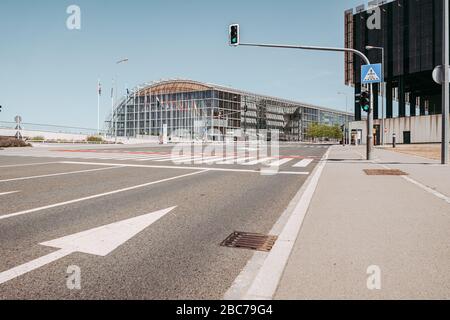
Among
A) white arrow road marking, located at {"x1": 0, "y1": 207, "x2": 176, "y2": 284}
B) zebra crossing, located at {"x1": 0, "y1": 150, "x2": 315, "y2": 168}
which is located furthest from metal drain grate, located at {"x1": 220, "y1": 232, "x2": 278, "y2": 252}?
zebra crossing, located at {"x1": 0, "y1": 150, "x2": 315, "y2": 168}

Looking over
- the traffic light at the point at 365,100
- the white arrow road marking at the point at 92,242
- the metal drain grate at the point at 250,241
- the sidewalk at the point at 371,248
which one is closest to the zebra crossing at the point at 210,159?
Answer: the traffic light at the point at 365,100

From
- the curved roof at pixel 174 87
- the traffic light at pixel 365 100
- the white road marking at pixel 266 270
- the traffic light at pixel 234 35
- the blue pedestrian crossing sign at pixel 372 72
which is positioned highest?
the curved roof at pixel 174 87

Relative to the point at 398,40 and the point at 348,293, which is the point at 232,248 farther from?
the point at 398,40

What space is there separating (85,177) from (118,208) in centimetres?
490

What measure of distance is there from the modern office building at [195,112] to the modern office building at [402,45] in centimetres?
3902

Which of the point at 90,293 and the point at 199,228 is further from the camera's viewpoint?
the point at 199,228

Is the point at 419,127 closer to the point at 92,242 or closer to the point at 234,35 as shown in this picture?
the point at 234,35

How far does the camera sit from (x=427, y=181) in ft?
29.4

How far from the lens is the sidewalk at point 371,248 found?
2.65 m

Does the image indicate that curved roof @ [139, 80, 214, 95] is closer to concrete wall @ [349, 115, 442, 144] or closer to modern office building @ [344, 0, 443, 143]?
modern office building @ [344, 0, 443, 143]

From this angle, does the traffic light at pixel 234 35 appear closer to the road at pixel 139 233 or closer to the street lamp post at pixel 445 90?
the street lamp post at pixel 445 90

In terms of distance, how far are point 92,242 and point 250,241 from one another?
1.81 meters
